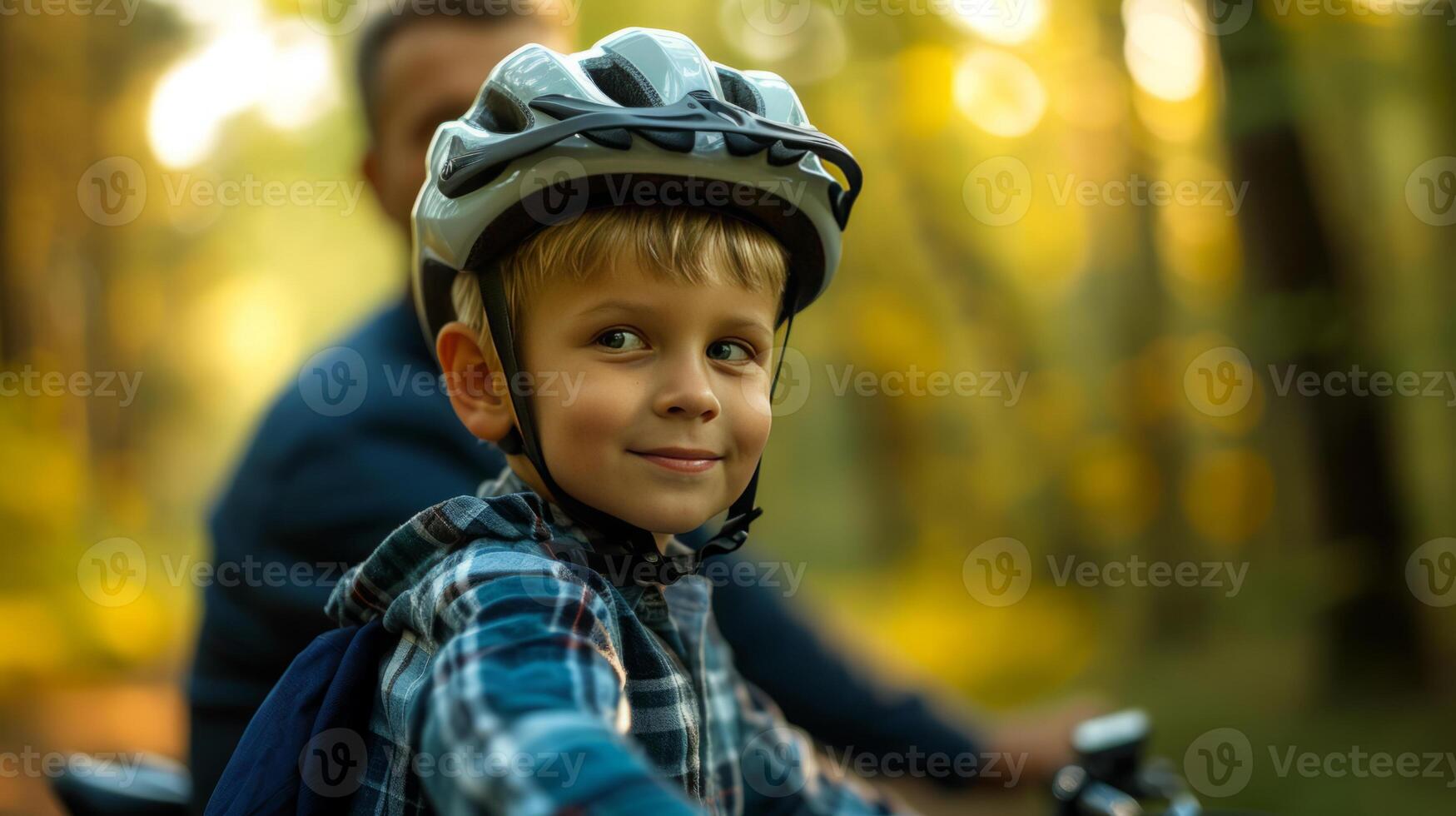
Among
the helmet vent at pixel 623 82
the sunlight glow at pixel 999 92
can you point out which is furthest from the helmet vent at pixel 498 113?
the sunlight glow at pixel 999 92

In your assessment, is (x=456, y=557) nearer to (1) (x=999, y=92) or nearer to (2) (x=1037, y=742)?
(2) (x=1037, y=742)

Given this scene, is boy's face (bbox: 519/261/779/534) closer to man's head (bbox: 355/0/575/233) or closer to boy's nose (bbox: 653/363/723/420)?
boy's nose (bbox: 653/363/723/420)

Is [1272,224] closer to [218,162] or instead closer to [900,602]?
[900,602]

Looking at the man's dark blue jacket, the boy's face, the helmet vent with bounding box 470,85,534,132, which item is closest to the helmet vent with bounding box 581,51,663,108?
the helmet vent with bounding box 470,85,534,132

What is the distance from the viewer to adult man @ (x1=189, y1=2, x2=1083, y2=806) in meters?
2.26

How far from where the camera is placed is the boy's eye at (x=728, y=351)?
1633mm

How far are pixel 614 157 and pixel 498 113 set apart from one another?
286 mm

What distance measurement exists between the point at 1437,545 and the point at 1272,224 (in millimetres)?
1911

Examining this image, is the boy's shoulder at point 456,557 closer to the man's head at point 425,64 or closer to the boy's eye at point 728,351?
the boy's eye at point 728,351

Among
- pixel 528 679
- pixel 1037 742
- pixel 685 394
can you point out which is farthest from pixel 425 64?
pixel 1037 742

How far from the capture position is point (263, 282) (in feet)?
61.6

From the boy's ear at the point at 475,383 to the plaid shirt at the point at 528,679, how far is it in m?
0.12

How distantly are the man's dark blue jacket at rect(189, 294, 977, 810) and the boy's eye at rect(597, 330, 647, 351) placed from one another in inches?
30.8

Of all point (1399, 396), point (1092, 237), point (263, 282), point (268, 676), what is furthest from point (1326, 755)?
point (263, 282)
